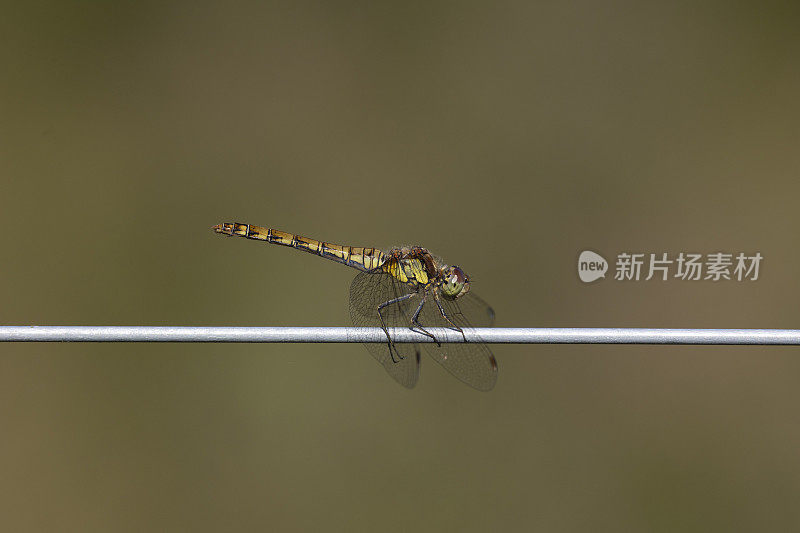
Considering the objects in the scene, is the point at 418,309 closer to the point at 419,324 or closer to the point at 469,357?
the point at 419,324

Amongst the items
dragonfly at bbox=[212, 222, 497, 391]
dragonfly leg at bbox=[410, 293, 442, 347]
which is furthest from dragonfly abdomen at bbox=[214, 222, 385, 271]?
dragonfly leg at bbox=[410, 293, 442, 347]

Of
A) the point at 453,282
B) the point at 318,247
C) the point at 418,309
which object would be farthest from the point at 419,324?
the point at 318,247

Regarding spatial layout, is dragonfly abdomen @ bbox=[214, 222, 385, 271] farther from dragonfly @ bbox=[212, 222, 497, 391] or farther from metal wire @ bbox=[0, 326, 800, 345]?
metal wire @ bbox=[0, 326, 800, 345]

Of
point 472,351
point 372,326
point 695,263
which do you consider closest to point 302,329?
point 372,326

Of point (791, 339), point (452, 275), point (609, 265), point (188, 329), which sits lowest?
point (188, 329)

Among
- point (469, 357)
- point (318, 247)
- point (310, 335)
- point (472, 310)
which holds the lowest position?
point (310, 335)

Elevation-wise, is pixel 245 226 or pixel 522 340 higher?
pixel 245 226

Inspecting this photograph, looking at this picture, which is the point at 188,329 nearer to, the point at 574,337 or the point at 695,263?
the point at 574,337
